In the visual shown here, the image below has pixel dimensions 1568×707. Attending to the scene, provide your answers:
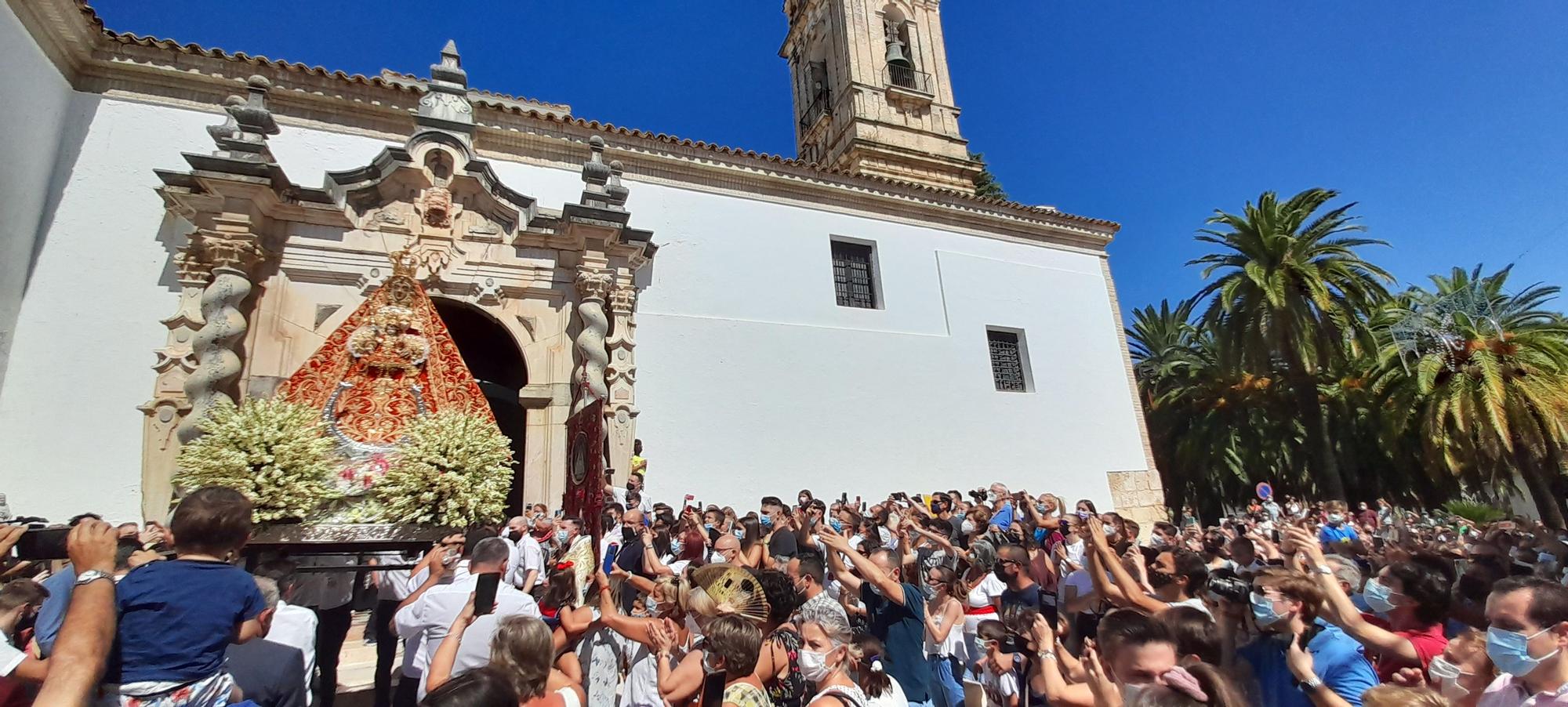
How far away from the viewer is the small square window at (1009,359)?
14.6 metres

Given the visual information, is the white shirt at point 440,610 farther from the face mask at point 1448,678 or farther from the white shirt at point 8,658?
the face mask at point 1448,678

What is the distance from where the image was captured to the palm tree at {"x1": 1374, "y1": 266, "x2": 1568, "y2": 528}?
15.7 m

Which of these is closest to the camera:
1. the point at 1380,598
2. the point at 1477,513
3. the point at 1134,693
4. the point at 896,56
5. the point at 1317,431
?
the point at 1134,693

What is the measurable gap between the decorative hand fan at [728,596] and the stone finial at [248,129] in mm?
8349

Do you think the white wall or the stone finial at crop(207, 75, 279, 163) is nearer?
the white wall

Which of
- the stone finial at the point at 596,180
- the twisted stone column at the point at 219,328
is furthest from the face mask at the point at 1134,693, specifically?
the stone finial at the point at 596,180

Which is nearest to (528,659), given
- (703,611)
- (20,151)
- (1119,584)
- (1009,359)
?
(703,611)

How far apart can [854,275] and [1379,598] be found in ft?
36.7

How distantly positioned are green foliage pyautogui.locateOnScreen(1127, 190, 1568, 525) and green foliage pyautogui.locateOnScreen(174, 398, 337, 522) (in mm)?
20615

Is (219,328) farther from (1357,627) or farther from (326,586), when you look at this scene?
(1357,627)

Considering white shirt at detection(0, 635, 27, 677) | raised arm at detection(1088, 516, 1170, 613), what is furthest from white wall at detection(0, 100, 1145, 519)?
white shirt at detection(0, 635, 27, 677)

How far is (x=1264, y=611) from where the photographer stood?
10.3ft

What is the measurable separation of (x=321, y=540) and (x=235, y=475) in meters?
1.64

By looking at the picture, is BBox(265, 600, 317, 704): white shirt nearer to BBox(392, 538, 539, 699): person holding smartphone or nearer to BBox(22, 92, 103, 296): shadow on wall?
BBox(392, 538, 539, 699): person holding smartphone
